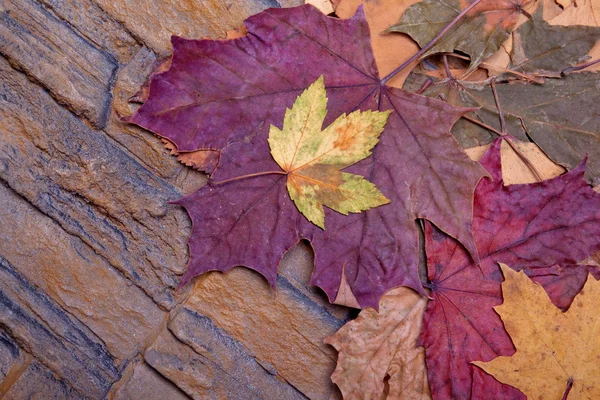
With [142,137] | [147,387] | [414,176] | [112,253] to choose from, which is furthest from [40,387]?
[414,176]

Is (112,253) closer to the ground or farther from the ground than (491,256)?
closer to the ground

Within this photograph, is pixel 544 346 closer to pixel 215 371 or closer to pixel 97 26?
pixel 215 371

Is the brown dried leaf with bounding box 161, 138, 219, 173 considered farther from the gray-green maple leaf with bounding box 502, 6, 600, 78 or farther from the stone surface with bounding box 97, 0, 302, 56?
the gray-green maple leaf with bounding box 502, 6, 600, 78

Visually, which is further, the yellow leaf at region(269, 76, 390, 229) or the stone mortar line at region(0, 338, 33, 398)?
the stone mortar line at region(0, 338, 33, 398)

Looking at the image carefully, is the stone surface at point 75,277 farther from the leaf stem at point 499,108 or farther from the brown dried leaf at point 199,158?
the leaf stem at point 499,108

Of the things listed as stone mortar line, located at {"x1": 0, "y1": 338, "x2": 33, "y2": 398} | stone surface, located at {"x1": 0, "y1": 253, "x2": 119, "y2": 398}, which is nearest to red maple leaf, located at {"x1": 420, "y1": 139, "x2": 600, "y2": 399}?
stone surface, located at {"x1": 0, "y1": 253, "x2": 119, "y2": 398}

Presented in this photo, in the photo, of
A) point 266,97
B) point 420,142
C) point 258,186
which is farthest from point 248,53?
point 420,142
